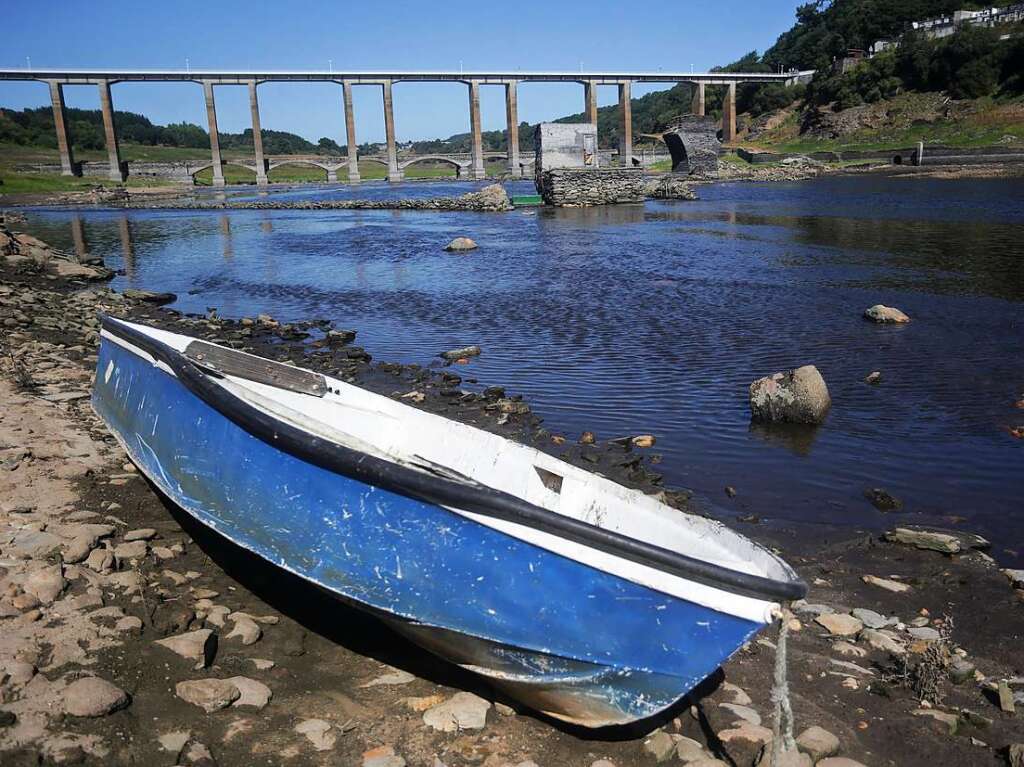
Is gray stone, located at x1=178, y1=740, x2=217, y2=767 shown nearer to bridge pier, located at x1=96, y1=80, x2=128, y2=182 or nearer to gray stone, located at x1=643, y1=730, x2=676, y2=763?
gray stone, located at x1=643, y1=730, x2=676, y2=763

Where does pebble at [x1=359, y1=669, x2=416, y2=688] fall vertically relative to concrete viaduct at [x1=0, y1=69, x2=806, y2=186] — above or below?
below

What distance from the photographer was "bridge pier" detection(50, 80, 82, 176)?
93500 mm

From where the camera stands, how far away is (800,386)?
29.3 feet

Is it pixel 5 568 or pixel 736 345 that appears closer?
pixel 5 568

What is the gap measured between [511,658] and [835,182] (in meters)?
65.5

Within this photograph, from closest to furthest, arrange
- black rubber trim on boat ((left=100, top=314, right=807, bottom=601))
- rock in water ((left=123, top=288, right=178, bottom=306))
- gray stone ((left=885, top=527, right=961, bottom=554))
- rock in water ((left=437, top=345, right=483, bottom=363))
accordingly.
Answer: black rubber trim on boat ((left=100, top=314, right=807, bottom=601)) < gray stone ((left=885, top=527, right=961, bottom=554)) < rock in water ((left=437, top=345, right=483, bottom=363)) < rock in water ((left=123, top=288, right=178, bottom=306))

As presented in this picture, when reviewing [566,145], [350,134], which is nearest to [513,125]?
[350,134]

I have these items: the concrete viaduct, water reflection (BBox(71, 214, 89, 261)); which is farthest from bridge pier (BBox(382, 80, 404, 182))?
water reflection (BBox(71, 214, 89, 261))

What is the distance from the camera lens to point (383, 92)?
115125 mm

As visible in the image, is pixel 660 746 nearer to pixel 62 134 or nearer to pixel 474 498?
pixel 474 498

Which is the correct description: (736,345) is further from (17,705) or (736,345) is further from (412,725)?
(17,705)

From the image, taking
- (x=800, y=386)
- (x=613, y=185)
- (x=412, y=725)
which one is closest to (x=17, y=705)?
(x=412, y=725)

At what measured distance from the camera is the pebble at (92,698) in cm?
358

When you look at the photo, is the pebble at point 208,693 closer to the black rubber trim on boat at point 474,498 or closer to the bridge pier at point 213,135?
the black rubber trim on boat at point 474,498
